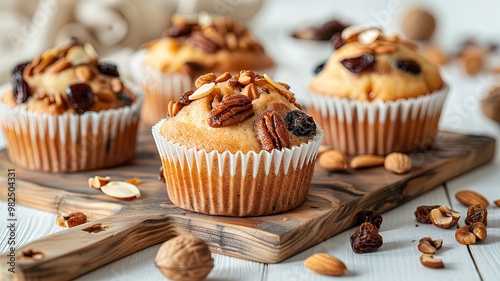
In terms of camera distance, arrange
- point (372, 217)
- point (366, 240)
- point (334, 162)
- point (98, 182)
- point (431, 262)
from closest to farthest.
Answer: point (431, 262) → point (366, 240) → point (372, 217) → point (98, 182) → point (334, 162)

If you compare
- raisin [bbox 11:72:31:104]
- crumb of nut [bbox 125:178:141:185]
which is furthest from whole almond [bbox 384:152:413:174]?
raisin [bbox 11:72:31:104]

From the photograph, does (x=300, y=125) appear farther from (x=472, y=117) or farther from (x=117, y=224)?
(x=472, y=117)

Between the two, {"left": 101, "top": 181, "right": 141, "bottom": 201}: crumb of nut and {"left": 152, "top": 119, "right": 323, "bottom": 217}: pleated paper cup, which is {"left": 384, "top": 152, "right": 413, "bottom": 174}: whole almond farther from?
{"left": 101, "top": 181, "right": 141, "bottom": 201}: crumb of nut

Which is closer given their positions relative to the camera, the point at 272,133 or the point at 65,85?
the point at 272,133

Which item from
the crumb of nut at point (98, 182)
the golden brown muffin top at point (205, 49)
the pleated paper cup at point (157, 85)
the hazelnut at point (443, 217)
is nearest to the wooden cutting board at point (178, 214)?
the crumb of nut at point (98, 182)

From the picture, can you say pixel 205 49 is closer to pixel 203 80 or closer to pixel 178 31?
pixel 178 31

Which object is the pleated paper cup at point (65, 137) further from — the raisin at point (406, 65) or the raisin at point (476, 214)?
the raisin at point (476, 214)

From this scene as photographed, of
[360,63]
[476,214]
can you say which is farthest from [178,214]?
[360,63]
